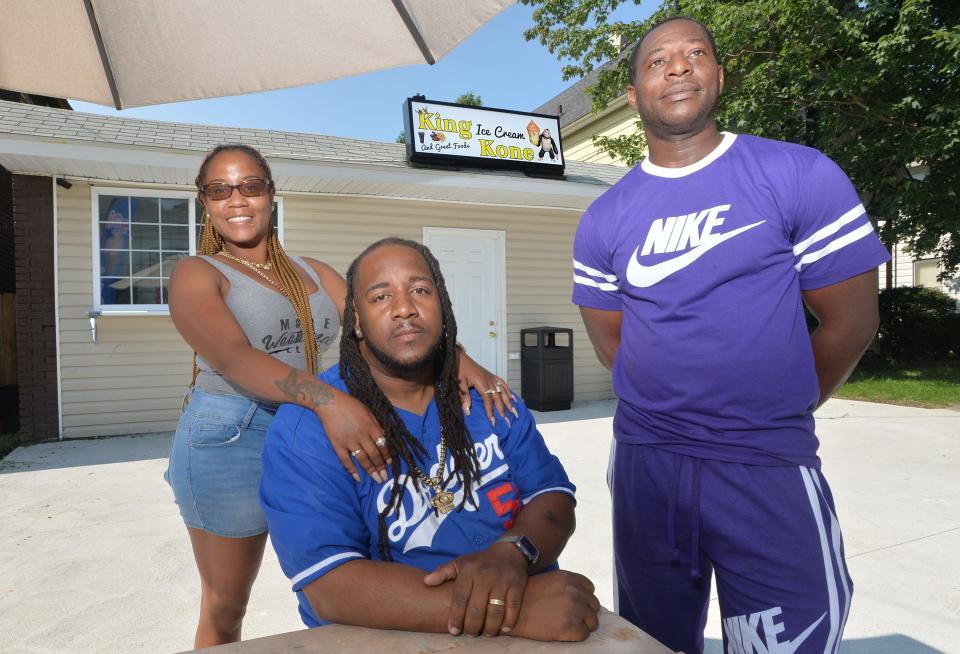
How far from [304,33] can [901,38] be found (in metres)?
9.72

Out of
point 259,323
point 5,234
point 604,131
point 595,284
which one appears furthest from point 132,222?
point 604,131

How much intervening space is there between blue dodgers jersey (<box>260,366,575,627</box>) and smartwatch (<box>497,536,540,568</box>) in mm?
162

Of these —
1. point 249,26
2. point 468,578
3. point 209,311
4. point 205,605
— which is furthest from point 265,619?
point 249,26

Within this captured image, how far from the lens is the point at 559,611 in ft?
3.56

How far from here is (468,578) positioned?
114 cm

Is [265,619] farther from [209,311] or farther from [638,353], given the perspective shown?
[638,353]

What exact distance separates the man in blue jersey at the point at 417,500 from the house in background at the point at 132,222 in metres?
5.59

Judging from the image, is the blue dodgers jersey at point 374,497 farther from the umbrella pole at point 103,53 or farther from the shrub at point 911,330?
the shrub at point 911,330

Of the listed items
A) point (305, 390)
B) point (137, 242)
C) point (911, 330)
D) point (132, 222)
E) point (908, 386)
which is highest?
point (132, 222)

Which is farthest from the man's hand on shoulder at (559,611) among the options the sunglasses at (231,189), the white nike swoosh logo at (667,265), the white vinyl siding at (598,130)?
the white vinyl siding at (598,130)

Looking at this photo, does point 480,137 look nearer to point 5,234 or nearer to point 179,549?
point 179,549

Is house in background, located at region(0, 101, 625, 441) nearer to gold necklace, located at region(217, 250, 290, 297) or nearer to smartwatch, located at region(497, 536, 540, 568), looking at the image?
gold necklace, located at region(217, 250, 290, 297)

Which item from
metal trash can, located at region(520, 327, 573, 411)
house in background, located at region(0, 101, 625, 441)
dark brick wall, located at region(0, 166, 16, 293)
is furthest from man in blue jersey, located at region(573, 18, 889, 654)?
dark brick wall, located at region(0, 166, 16, 293)

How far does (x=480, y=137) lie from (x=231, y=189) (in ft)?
22.1
